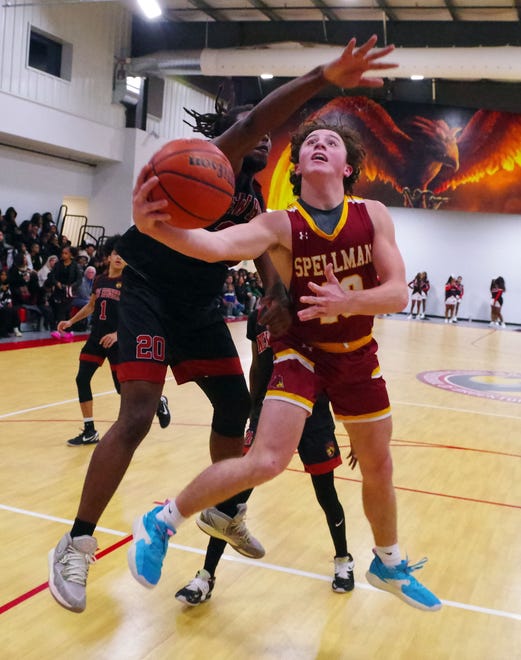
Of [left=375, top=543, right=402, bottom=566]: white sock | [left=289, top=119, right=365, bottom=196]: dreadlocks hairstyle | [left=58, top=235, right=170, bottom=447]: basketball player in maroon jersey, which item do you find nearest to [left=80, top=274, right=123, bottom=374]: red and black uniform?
[left=58, top=235, right=170, bottom=447]: basketball player in maroon jersey

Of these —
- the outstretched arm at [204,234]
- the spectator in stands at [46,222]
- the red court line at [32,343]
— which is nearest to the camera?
the outstretched arm at [204,234]

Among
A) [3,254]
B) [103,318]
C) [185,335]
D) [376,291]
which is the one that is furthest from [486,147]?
[376,291]

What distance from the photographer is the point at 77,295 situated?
13820 mm

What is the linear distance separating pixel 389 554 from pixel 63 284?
11.6 metres

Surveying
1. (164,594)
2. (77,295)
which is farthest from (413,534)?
(77,295)

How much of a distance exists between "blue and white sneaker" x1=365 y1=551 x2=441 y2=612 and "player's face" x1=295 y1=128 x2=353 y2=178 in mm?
1616

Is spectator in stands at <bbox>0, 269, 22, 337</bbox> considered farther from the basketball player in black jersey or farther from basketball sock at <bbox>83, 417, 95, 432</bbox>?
the basketball player in black jersey

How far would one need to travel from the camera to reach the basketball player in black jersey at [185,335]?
287 cm

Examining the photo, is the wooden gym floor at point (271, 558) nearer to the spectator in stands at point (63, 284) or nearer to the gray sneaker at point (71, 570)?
the gray sneaker at point (71, 570)

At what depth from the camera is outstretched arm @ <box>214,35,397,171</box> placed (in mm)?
2838

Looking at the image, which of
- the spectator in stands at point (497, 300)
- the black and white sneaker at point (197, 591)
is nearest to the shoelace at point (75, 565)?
the black and white sneaker at point (197, 591)

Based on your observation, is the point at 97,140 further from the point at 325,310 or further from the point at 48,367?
the point at 325,310

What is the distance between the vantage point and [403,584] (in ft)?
9.85

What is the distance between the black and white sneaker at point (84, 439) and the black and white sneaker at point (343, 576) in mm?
2931
